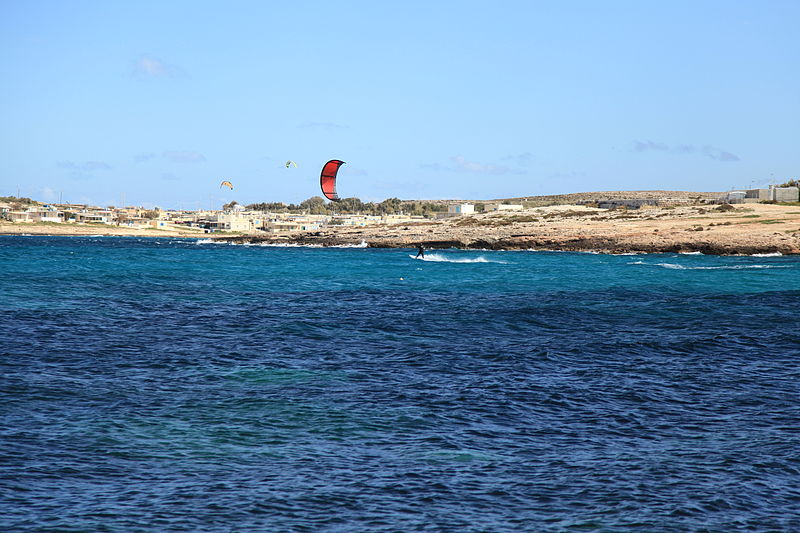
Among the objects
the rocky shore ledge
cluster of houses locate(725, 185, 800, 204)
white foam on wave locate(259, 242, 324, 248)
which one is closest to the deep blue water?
the rocky shore ledge

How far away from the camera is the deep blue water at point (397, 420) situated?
1038cm

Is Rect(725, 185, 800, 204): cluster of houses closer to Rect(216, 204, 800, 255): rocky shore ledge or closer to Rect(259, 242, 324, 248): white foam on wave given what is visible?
Rect(216, 204, 800, 255): rocky shore ledge

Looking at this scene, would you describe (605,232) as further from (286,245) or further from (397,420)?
(397,420)

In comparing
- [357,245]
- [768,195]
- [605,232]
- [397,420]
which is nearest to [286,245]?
[357,245]

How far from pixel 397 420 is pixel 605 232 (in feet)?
284

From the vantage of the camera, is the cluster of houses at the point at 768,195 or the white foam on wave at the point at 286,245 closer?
the cluster of houses at the point at 768,195

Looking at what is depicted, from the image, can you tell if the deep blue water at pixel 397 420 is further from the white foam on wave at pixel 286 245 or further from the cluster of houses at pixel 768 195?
the cluster of houses at pixel 768 195

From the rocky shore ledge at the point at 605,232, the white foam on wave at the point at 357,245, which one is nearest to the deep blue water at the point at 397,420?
the rocky shore ledge at the point at 605,232

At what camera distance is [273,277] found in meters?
54.2

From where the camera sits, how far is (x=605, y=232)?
3826 inches

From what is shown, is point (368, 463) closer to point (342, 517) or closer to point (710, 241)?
point (342, 517)

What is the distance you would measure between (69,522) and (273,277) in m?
44.6

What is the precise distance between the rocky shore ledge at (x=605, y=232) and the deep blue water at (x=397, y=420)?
5406 cm

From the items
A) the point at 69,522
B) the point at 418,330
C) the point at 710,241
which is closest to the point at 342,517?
the point at 69,522
